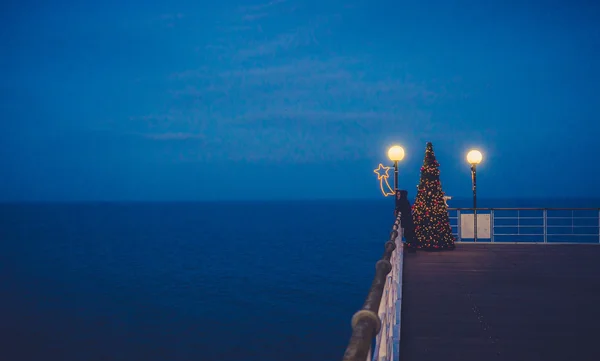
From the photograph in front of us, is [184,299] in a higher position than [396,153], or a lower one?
lower

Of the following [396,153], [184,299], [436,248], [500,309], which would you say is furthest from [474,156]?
[184,299]

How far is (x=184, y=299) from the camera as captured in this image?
33844 millimetres

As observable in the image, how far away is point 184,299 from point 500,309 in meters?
29.7

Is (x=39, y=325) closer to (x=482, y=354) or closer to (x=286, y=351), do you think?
(x=286, y=351)

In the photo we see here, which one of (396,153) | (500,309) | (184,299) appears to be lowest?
(184,299)

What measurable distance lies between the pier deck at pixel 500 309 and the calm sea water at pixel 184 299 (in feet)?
46.5

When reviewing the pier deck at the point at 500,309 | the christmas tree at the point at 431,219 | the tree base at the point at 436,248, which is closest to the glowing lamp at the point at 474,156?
the christmas tree at the point at 431,219

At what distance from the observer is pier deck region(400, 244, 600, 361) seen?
518cm

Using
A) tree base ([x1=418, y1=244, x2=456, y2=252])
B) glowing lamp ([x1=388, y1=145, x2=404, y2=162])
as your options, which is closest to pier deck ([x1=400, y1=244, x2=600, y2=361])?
tree base ([x1=418, y1=244, x2=456, y2=252])

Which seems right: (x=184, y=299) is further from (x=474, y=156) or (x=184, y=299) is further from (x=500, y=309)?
(x=500, y=309)

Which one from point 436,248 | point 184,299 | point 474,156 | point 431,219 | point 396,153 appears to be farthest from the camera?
point 184,299

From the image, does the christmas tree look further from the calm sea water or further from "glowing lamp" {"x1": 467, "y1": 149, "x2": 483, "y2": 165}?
the calm sea water

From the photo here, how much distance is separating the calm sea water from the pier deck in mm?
14179

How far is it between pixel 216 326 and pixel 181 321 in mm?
2481
